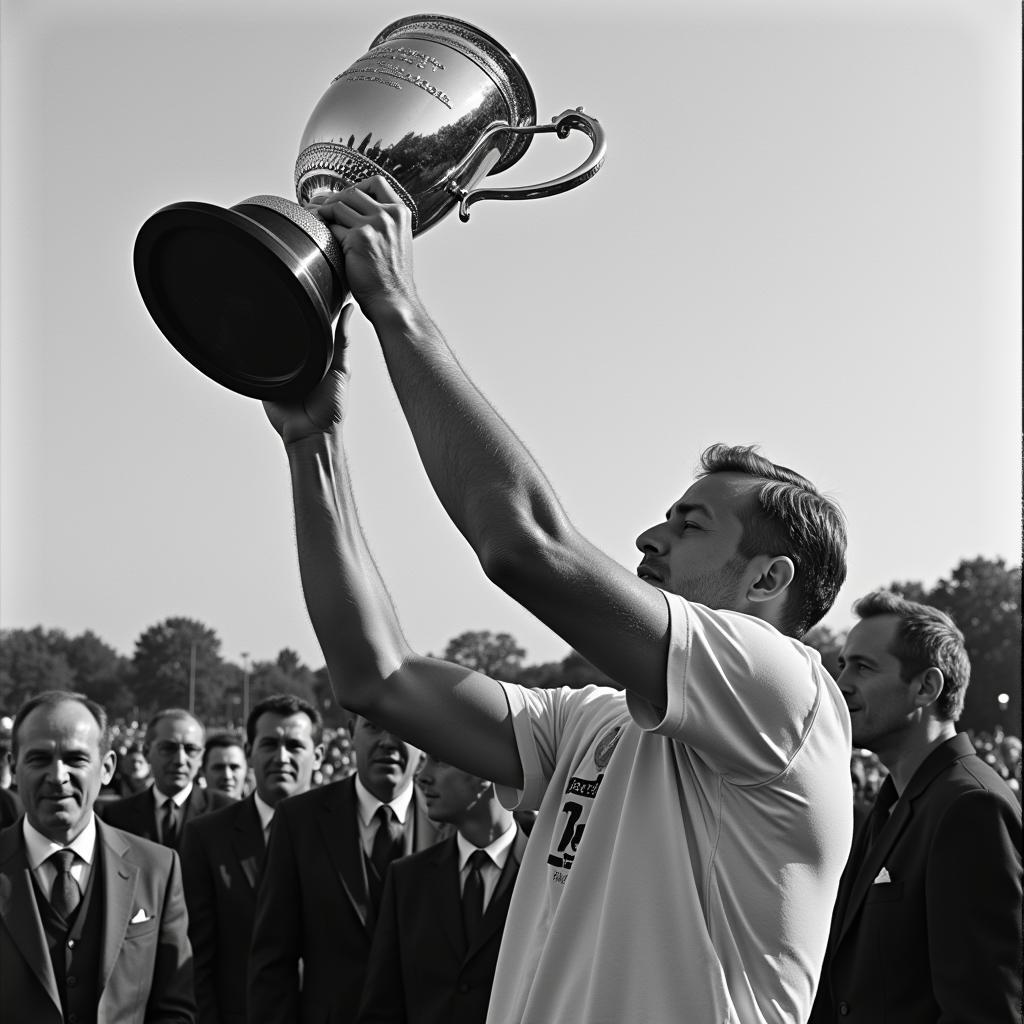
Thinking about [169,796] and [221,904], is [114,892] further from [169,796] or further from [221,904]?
[169,796]

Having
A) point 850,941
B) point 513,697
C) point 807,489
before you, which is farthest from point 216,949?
point 807,489

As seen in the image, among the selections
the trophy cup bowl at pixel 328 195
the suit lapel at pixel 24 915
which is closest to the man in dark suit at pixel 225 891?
the suit lapel at pixel 24 915

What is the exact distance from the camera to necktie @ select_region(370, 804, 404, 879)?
24.2 feet

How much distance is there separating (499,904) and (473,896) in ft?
0.44

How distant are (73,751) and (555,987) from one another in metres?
3.75

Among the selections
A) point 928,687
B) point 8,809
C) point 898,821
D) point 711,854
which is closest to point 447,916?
point 898,821

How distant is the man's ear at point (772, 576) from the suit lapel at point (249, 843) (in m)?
5.84

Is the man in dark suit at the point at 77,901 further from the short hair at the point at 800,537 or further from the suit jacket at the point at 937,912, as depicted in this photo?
the short hair at the point at 800,537

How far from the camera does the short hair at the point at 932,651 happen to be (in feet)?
18.2

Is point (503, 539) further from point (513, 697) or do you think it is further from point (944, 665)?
point (944, 665)

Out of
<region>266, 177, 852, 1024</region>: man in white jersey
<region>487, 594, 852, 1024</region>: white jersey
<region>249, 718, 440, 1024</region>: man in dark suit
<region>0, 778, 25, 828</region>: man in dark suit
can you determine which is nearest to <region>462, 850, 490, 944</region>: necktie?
<region>249, 718, 440, 1024</region>: man in dark suit

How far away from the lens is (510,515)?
7.74 feet

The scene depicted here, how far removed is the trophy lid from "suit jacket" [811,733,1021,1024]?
9.64ft

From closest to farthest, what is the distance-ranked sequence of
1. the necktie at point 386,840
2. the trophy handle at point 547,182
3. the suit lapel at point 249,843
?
the trophy handle at point 547,182 < the necktie at point 386,840 < the suit lapel at point 249,843
